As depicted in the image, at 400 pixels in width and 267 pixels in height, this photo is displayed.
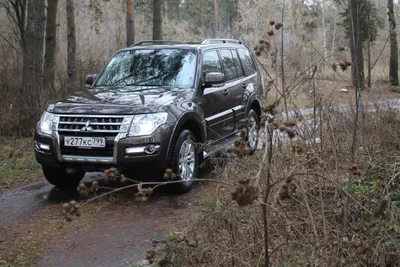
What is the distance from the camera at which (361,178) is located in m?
4.51

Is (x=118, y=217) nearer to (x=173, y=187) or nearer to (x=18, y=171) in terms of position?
(x=173, y=187)

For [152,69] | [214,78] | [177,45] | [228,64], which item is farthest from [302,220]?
[228,64]

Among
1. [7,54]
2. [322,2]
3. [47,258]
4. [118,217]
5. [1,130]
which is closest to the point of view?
[47,258]

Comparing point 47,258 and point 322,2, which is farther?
point 322,2

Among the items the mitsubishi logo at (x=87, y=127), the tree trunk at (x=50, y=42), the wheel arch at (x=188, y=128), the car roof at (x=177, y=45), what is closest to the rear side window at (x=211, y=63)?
the car roof at (x=177, y=45)

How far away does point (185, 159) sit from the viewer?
6195mm

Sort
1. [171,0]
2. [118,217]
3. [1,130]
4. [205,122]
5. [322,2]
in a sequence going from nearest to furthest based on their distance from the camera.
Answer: [118,217]
[205,122]
[1,130]
[322,2]
[171,0]

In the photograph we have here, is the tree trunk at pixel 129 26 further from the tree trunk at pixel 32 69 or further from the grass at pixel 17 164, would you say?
the grass at pixel 17 164

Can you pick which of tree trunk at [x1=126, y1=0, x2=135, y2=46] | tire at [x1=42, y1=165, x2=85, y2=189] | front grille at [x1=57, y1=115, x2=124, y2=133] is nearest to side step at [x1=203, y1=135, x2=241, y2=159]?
front grille at [x1=57, y1=115, x2=124, y2=133]

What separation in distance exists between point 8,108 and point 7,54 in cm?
359

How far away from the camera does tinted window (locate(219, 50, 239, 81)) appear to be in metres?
7.95

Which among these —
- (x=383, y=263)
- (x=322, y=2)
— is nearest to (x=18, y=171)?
(x=383, y=263)

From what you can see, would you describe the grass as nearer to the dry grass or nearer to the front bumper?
the front bumper

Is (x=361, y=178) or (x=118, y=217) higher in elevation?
(x=361, y=178)
